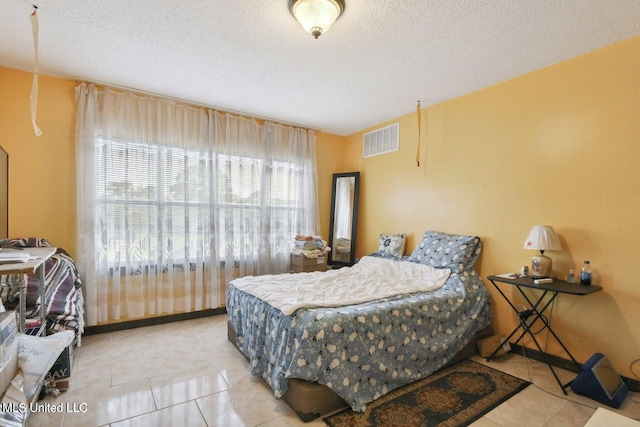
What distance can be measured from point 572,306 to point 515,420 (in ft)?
3.77

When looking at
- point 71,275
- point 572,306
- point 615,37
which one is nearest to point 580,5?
point 615,37

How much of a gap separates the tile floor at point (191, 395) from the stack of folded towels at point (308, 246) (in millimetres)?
1480

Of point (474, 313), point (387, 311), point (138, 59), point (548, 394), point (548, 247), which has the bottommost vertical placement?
point (548, 394)

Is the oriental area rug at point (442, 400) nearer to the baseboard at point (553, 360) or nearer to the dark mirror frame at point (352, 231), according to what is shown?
the baseboard at point (553, 360)

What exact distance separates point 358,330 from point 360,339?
0.06 metres

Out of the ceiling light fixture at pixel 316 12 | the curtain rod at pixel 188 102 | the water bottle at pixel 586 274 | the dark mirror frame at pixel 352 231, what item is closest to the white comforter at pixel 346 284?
the dark mirror frame at pixel 352 231

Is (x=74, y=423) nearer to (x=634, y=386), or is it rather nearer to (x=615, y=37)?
(x=634, y=386)

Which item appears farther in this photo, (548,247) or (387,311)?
(548,247)

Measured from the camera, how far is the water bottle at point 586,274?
86.7 inches

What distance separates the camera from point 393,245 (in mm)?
3627

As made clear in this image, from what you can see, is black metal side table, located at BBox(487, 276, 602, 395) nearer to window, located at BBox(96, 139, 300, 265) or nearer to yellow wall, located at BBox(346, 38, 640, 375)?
yellow wall, located at BBox(346, 38, 640, 375)

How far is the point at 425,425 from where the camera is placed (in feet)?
5.69

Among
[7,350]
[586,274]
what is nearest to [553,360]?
[586,274]

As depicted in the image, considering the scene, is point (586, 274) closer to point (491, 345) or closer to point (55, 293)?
point (491, 345)
